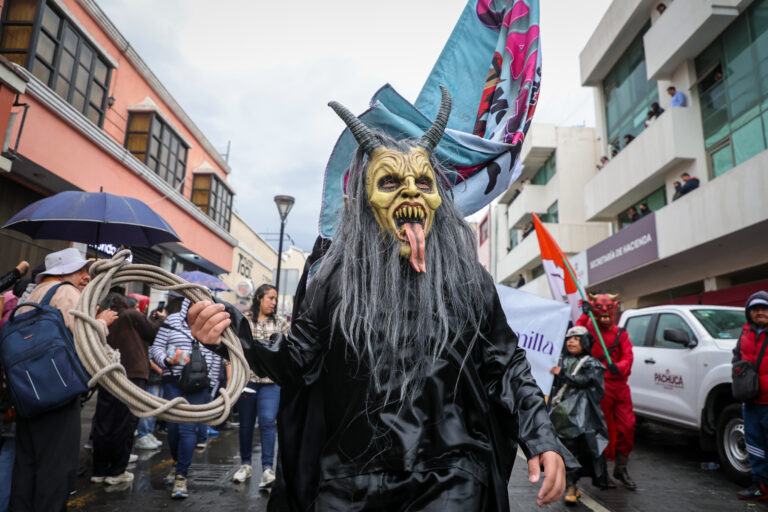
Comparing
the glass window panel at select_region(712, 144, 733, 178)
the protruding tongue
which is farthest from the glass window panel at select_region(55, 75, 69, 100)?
the glass window panel at select_region(712, 144, 733, 178)

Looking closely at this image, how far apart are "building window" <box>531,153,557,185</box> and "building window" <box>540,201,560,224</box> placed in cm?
170

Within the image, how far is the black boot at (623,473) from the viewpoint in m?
5.46

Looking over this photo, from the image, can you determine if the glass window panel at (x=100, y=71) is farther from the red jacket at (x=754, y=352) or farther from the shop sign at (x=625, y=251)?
the shop sign at (x=625, y=251)

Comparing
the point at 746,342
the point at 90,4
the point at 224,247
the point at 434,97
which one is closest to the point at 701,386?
the point at 746,342

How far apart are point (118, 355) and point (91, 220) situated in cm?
359

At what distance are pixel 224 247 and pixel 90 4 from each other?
10822 mm

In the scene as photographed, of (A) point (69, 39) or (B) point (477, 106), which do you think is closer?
(B) point (477, 106)

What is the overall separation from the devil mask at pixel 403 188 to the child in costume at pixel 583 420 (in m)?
3.79

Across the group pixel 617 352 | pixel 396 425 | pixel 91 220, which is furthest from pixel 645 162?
pixel 396 425

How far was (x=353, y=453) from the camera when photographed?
6.15 ft

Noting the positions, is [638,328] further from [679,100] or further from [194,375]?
[679,100]

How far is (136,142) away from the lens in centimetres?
1391

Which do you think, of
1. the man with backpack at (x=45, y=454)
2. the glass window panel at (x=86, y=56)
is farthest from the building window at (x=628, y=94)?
the man with backpack at (x=45, y=454)

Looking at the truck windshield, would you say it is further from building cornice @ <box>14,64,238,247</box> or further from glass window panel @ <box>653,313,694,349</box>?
building cornice @ <box>14,64,238,247</box>
